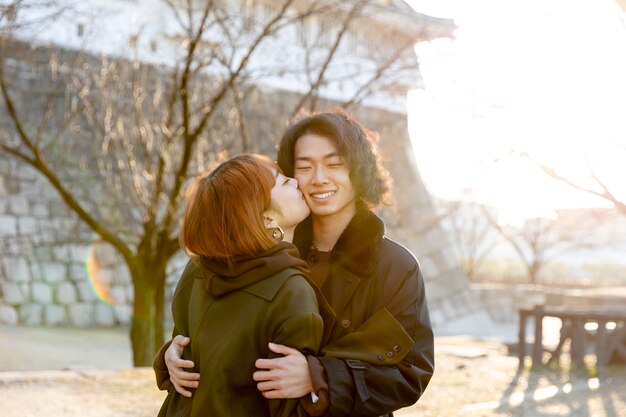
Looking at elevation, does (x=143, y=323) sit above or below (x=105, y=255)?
above

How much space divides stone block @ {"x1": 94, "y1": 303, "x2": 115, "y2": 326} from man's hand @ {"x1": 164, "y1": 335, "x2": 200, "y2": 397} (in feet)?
41.8

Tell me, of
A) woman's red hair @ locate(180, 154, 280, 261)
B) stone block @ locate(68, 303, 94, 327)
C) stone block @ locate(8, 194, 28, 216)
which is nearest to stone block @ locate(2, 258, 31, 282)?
stone block @ locate(8, 194, 28, 216)

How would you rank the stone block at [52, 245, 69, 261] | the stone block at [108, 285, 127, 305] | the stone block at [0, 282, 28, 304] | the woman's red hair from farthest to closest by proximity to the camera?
the stone block at [108, 285, 127, 305] < the stone block at [52, 245, 69, 261] < the stone block at [0, 282, 28, 304] < the woman's red hair

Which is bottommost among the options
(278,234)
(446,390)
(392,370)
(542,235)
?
(542,235)

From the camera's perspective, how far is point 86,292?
14719 millimetres

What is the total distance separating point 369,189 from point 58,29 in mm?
11656

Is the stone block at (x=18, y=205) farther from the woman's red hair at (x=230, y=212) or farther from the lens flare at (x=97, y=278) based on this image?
the woman's red hair at (x=230, y=212)

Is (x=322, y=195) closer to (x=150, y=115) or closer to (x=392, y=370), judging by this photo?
(x=392, y=370)

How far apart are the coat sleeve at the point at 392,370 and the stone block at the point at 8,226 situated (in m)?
12.7

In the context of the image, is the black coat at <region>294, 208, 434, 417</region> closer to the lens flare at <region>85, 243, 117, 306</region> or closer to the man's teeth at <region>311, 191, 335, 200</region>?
the man's teeth at <region>311, 191, 335, 200</region>

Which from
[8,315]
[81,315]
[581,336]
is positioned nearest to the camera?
[581,336]

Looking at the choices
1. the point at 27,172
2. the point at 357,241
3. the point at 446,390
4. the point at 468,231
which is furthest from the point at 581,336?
the point at 468,231

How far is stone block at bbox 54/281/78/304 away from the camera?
46.9 feet

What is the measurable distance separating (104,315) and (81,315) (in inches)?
17.6
